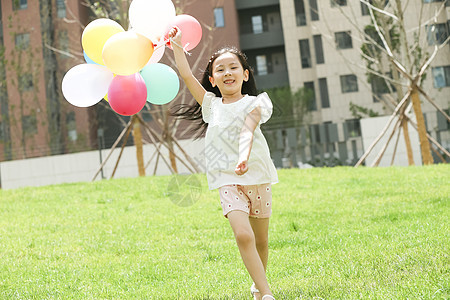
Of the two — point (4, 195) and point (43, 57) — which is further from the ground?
point (43, 57)

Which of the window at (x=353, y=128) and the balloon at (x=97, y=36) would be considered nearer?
the balloon at (x=97, y=36)

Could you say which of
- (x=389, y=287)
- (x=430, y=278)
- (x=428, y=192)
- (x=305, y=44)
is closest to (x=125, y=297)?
(x=389, y=287)

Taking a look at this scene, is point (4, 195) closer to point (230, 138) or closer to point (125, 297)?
point (125, 297)

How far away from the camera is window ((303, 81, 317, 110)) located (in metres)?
22.0

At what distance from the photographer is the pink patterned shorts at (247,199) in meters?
2.59

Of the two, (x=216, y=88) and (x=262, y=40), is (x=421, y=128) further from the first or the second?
(x=262, y=40)

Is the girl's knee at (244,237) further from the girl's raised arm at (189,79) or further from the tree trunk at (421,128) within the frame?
the tree trunk at (421,128)

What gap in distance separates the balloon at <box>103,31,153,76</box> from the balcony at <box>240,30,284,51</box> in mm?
21237

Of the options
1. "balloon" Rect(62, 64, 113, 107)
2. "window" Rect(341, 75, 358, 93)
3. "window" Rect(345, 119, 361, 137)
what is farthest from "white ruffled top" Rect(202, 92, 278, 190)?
"window" Rect(341, 75, 358, 93)

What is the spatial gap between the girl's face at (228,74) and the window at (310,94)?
63.4ft

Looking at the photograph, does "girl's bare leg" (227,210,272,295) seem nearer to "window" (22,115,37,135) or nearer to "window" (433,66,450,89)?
"window" (22,115,37,135)

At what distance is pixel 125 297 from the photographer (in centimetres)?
305

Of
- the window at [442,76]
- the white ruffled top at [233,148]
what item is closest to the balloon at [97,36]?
the white ruffled top at [233,148]

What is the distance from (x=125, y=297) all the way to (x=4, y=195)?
644 centimetres
